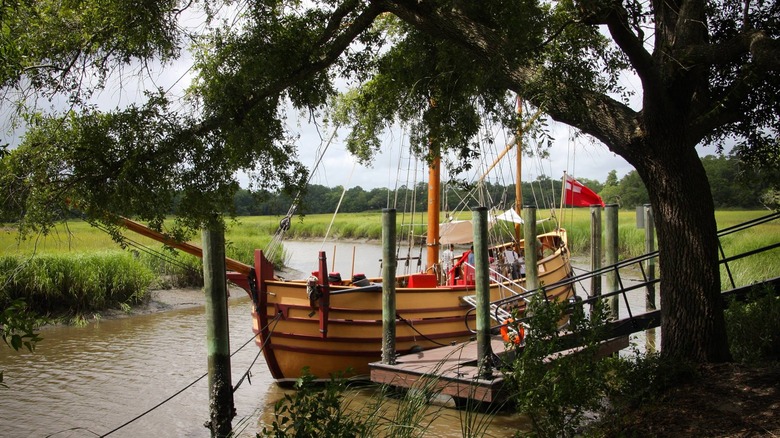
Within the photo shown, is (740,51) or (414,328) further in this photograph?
(414,328)

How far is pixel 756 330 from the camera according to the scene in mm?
7898

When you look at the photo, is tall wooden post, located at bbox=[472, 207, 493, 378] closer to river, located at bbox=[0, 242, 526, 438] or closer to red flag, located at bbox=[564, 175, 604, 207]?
river, located at bbox=[0, 242, 526, 438]

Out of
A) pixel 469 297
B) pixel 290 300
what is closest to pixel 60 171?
pixel 290 300

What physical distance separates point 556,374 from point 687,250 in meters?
2.03

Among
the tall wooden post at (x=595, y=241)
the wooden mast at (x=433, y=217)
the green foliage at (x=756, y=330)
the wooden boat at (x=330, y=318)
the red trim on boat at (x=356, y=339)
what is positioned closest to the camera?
the green foliage at (x=756, y=330)

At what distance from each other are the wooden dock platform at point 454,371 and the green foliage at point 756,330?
166 centimetres

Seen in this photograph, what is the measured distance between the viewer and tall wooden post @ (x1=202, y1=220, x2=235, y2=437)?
8.59m

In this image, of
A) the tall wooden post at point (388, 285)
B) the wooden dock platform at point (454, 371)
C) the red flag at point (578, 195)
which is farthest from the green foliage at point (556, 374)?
the red flag at point (578, 195)

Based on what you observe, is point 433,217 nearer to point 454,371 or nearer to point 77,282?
point 454,371

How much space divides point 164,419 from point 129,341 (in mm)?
5824

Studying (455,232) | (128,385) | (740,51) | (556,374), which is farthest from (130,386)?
(740,51)

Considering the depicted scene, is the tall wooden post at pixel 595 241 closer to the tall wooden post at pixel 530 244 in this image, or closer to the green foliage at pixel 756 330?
the tall wooden post at pixel 530 244

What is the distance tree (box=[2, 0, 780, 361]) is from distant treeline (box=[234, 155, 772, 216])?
579mm

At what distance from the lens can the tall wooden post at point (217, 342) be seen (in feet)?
28.2
